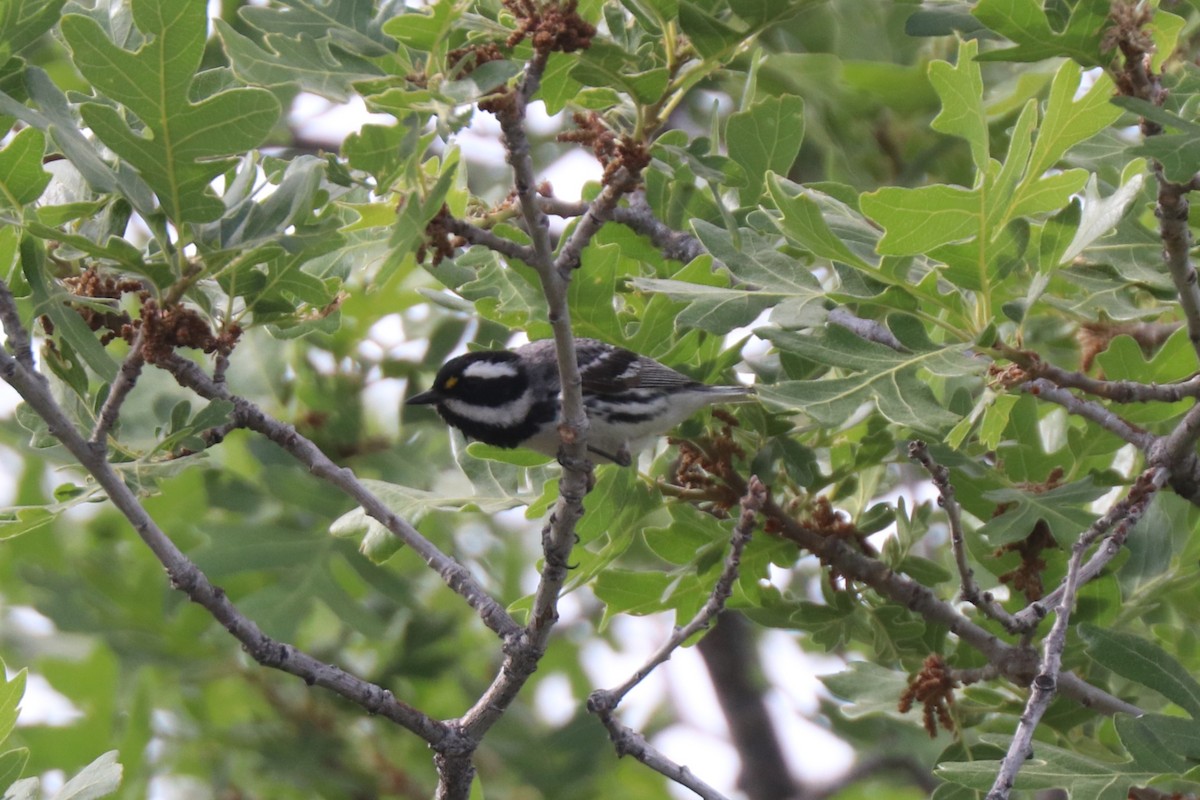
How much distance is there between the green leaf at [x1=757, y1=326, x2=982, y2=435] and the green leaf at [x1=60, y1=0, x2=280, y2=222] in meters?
1.24

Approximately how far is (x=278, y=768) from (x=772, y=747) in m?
2.67

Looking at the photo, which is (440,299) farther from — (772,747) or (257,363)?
(772,747)

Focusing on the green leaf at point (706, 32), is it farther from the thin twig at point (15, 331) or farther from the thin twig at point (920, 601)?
the thin twig at point (15, 331)

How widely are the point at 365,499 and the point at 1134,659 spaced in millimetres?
1841

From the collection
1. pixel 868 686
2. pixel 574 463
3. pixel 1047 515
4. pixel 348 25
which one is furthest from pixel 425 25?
pixel 868 686

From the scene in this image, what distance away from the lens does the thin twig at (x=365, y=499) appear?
10.3 feet

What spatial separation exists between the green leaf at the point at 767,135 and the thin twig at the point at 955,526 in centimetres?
84

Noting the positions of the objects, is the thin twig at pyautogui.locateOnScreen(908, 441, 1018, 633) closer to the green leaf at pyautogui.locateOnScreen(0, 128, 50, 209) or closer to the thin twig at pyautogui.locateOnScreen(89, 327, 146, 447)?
the thin twig at pyautogui.locateOnScreen(89, 327, 146, 447)

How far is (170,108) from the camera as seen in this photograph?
2596 mm

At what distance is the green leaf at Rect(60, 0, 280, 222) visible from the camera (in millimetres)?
2488

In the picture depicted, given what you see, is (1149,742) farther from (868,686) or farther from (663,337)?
(663,337)

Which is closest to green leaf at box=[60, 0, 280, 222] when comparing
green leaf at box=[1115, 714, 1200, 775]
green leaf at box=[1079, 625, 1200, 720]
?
green leaf at box=[1079, 625, 1200, 720]

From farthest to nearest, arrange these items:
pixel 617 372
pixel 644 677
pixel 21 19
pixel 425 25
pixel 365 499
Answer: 1. pixel 617 372
2. pixel 365 499
3. pixel 644 677
4. pixel 21 19
5. pixel 425 25

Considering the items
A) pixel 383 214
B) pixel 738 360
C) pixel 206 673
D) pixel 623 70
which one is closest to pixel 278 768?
pixel 206 673
